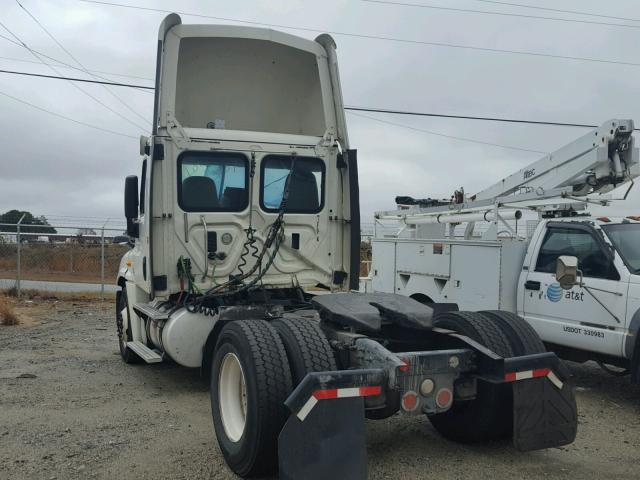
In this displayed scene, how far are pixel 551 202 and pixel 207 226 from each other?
14.5 ft

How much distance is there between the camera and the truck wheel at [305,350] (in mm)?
4141

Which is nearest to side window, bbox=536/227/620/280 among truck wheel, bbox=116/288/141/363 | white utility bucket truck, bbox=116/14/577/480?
white utility bucket truck, bbox=116/14/577/480

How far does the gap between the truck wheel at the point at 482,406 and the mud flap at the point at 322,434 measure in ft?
4.39

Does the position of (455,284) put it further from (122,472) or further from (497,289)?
(122,472)

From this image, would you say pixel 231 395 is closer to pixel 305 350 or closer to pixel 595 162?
pixel 305 350

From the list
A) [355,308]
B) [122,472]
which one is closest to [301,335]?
[355,308]

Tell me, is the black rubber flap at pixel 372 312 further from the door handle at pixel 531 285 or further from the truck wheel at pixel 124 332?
the truck wheel at pixel 124 332

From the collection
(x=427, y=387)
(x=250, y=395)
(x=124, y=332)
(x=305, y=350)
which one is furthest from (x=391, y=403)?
(x=124, y=332)

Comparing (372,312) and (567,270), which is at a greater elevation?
(567,270)

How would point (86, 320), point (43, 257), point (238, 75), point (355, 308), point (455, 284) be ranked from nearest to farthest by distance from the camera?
1. point (355, 308)
2. point (238, 75)
3. point (455, 284)
4. point (86, 320)
5. point (43, 257)

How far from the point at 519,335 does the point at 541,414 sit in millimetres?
773

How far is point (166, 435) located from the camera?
5.14 metres

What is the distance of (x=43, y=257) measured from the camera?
21.4m

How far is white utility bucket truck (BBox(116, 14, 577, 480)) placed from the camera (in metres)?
3.98
